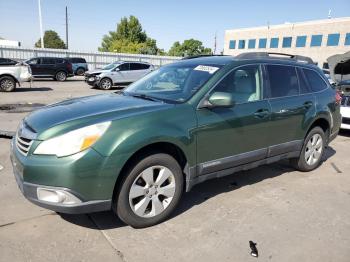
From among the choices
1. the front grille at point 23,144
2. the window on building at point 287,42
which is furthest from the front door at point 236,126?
Result: the window on building at point 287,42

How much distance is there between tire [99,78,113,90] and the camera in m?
18.7

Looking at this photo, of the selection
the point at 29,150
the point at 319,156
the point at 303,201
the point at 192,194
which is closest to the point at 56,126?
the point at 29,150

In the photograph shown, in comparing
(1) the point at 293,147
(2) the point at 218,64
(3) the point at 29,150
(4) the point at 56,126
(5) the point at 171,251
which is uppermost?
(2) the point at 218,64

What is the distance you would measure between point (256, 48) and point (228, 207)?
58389mm

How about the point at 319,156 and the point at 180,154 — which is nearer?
the point at 180,154

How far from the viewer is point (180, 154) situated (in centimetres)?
351

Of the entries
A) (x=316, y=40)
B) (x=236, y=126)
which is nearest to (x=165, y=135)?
(x=236, y=126)

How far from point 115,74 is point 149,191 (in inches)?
648

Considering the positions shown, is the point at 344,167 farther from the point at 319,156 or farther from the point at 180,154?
the point at 180,154

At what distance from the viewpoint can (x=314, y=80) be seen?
5.23 meters

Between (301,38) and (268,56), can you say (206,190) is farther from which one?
(301,38)

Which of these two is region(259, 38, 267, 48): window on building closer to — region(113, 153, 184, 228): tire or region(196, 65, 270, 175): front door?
region(196, 65, 270, 175): front door

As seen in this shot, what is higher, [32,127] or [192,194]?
[32,127]

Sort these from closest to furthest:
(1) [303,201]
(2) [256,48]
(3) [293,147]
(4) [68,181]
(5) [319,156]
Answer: (4) [68,181], (1) [303,201], (3) [293,147], (5) [319,156], (2) [256,48]
